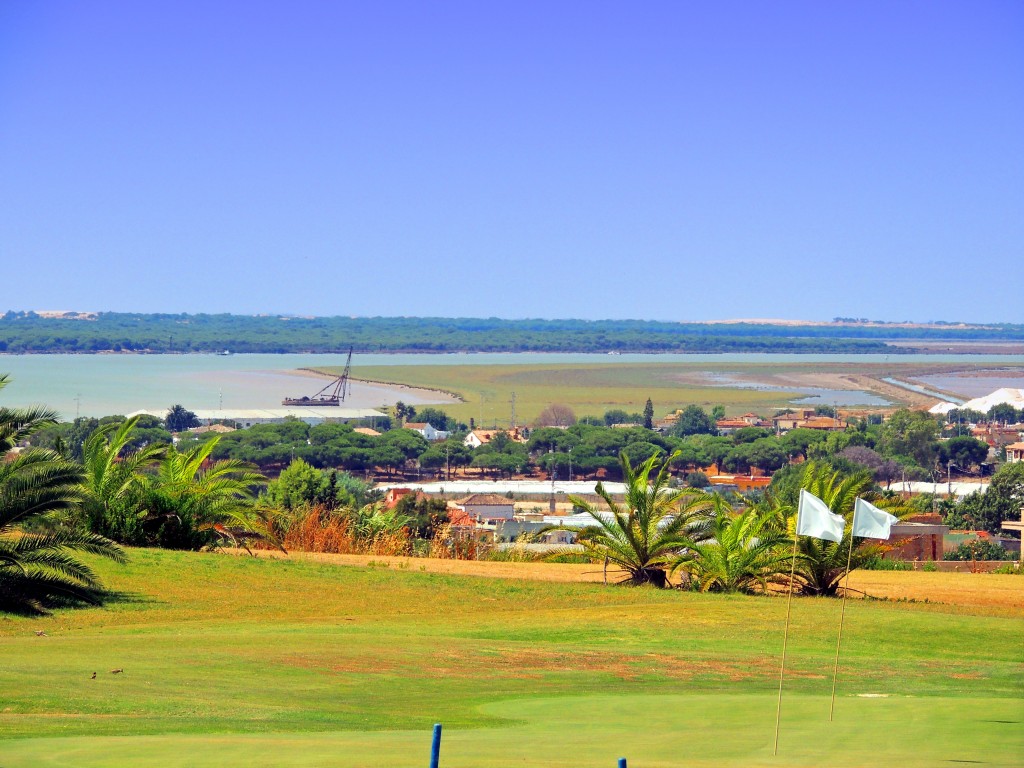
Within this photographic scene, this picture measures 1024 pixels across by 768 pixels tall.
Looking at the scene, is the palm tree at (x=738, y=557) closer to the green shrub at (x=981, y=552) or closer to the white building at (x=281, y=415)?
the green shrub at (x=981, y=552)

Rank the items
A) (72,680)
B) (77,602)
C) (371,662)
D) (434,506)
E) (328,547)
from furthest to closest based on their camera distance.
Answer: (434,506)
(328,547)
(77,602)
(371,662)
(72,680)

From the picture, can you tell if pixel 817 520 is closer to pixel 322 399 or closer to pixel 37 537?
pixel 37 537

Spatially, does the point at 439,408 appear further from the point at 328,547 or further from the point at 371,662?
the point at 371,662

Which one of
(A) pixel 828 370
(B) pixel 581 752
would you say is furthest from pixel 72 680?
(A) pixel 828 370

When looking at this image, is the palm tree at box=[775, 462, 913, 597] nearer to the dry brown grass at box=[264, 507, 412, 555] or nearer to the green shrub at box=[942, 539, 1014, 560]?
the dry brown grass at box=[264, 507, 412, 555]

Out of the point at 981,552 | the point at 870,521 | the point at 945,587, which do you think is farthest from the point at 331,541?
the point at 981,552

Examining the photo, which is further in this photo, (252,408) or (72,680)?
(252,408)
